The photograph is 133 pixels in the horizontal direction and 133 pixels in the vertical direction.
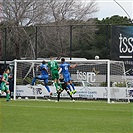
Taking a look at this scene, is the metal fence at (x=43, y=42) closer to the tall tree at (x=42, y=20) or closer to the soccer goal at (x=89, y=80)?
the tall tree at (x=42, y=20)

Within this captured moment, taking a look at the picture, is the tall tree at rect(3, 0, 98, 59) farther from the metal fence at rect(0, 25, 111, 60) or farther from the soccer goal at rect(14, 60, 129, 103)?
the soccer goal at rect(14, 60, 129, 103)

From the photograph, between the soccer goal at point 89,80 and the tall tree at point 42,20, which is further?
the tall tree at point 42,20

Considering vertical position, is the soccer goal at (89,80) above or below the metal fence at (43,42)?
below

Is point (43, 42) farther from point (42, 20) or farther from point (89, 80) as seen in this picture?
point (89, 80)

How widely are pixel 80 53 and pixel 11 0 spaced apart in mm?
8503

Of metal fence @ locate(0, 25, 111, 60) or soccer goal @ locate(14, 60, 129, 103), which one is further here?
metal fence @ locate(0, 25, 111, 60)

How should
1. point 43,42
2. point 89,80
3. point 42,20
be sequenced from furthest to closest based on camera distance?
point 42,20, point 43,42, point 89,80

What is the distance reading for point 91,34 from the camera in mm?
53719

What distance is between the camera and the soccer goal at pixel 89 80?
28312mm

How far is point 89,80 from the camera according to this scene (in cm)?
3039

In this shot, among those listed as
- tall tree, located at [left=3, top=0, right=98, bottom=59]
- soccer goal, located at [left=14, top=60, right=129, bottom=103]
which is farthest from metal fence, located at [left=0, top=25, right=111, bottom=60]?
soccer goal, located at [left=14, top=60, right=129, bottom=103]

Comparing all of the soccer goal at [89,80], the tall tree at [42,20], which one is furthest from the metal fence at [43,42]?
the soccer goal at [89,80]

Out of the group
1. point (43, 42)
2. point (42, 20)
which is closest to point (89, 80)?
point (43, 42)

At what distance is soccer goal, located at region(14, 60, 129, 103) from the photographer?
28.3m
